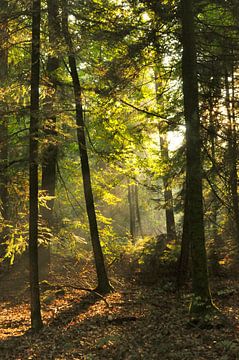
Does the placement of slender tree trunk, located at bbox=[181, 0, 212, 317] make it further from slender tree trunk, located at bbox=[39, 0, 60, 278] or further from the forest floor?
slender tree trunk, located at bbox=[39, 0, 60, 278]

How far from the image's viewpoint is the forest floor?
304 inches

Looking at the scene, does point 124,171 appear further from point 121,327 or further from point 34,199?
point 121,327

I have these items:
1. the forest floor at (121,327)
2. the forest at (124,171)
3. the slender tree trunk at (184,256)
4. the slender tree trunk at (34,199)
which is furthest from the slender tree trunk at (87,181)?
the slender tree trunk at (34,199)

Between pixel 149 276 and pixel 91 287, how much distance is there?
2.52m

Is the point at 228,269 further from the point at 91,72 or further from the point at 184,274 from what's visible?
the point at 91,72

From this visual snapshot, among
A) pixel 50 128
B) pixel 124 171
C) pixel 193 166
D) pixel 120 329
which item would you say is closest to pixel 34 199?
pixel 50 128

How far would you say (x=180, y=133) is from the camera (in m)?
14.2

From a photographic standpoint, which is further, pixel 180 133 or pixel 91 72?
pixel 180 133

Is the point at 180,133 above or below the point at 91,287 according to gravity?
above

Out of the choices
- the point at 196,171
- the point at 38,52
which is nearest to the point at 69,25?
the point at 38,52

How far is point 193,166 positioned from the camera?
959 centimetres

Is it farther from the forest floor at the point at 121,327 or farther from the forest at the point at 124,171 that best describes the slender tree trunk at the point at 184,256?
the forest floor at the point at 121,327

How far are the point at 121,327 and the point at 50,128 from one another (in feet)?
19.4

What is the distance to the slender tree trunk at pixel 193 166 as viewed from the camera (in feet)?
30.7
